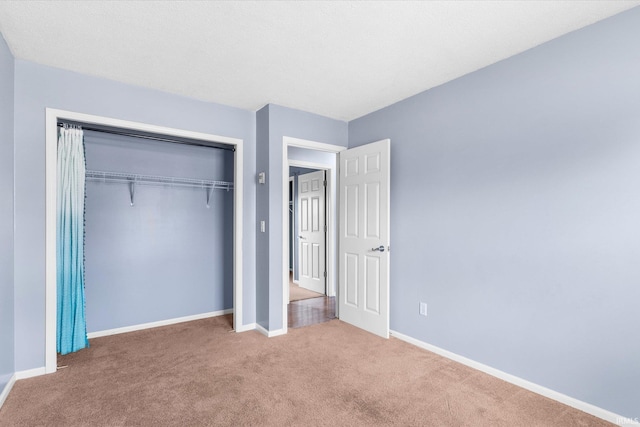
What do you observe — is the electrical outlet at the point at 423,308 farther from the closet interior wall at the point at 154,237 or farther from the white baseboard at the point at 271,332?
the closet interior wall at the point at 154,237

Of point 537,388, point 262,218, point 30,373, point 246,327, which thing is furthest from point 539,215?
point 30,373

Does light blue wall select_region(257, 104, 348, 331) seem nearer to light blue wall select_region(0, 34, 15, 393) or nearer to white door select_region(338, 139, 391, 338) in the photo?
white door select_region(338, 139, 391, 338)

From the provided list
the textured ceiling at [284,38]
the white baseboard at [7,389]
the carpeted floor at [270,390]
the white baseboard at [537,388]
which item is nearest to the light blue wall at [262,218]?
the carpeted floor at [270,390]

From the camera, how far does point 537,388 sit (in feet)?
7.70

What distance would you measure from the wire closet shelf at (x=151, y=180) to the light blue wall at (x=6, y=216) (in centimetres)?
99

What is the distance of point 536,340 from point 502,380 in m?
0.44

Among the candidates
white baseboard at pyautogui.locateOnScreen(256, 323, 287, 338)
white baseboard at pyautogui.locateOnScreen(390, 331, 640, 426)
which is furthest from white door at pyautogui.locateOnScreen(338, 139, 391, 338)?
white baseboard at pyautogui.locateOnScreen(256, 323, 287, 338)

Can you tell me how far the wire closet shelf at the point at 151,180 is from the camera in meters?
3.49

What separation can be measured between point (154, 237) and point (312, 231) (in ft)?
8.48

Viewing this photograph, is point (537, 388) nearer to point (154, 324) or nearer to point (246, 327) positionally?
point (246, 327)

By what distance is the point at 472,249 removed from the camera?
2795 mm

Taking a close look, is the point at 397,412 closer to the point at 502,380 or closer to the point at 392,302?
the point at 502,380

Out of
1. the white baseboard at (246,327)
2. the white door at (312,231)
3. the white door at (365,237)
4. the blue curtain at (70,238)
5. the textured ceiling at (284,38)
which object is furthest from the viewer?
the white door at (312,231)

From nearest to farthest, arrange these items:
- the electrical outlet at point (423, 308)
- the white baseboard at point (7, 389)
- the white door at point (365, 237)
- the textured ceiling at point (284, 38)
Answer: the textured ceiling at point (284, 38) < the white baseboard at point (7, 389) < the electrical outlet at point (423, 308) < the white door at point (365, 237)
